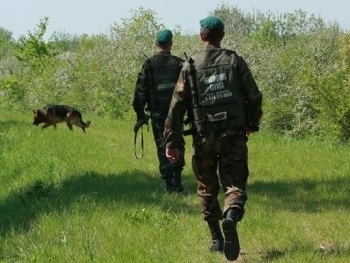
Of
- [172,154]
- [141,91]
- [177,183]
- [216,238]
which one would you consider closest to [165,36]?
[141,91]

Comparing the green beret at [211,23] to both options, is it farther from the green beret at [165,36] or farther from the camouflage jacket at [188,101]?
the green beret at [165,36]

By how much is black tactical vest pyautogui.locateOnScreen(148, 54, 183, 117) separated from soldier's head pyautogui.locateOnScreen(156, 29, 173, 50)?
132 millimetres

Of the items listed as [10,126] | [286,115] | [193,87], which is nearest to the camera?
[193,87]

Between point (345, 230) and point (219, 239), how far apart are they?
161 cm

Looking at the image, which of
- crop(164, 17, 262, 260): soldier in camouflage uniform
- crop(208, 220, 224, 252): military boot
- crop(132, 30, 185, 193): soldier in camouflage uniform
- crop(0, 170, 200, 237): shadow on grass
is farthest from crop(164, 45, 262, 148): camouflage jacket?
crop(132, 30, 185, 193): soldier in camouflage uniform

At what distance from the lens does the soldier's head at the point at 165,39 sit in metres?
8.67

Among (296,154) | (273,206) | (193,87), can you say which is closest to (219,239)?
(193,87)

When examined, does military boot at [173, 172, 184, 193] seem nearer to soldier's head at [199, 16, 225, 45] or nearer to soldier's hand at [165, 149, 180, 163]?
soldier's hand at [165, 149, 180, 163]

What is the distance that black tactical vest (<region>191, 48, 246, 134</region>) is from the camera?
5730 millimetres

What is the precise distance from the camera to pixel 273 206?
27.6ft

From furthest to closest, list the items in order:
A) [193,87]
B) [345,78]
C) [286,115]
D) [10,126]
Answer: [286,115]
[345,78]
[10,126]
[193,87]

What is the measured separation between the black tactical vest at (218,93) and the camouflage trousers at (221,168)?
0.14m

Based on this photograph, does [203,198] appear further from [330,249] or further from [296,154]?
[296,154]

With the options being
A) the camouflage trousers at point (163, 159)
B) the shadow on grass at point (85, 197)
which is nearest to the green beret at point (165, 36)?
the camouflage trousers at point (163, 159)
